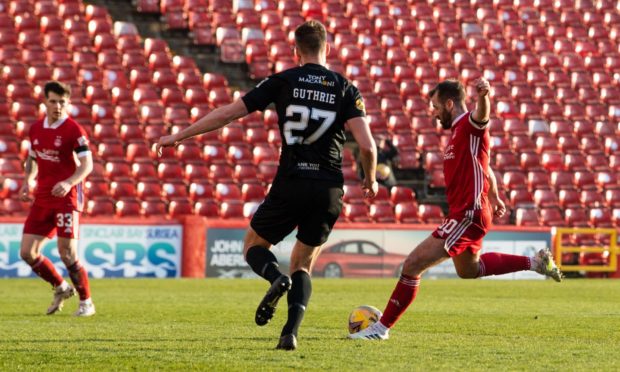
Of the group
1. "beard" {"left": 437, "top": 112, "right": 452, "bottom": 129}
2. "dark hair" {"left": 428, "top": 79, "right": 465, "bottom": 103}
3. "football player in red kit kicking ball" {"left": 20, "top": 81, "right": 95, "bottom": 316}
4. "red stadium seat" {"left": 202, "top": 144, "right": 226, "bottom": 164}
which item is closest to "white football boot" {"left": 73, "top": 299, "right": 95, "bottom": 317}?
"football player in red kit kicking ball" {"left": 20, "top": 81, "right": 95, "bottom": 316}

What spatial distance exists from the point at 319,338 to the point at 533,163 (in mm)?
19376

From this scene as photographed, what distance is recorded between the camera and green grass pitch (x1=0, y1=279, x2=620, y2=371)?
23.8ft

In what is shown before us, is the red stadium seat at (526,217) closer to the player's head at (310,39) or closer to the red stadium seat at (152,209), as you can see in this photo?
the red stadium seat at (152,209)

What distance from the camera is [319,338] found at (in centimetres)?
905

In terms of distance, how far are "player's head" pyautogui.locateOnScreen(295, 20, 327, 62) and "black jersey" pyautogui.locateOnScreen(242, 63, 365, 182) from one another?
0.09 m

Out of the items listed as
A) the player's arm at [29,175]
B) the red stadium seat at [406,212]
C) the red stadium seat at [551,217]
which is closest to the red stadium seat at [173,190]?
the red stadium seat at [406,212]

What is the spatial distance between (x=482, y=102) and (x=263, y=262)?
198cm

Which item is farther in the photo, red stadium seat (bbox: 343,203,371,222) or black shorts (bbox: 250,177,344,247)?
red stadium seat (bbox: 343,203,371,222)

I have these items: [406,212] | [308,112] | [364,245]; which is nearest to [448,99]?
[308,112]

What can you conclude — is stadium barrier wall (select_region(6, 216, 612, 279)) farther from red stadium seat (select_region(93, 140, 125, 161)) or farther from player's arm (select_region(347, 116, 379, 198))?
player's arm (select_region(347, 116, 379, 198))

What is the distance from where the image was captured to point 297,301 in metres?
7.81

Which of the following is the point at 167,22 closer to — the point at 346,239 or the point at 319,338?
the point at 346,239

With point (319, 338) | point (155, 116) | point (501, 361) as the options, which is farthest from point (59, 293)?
point (155, 116)

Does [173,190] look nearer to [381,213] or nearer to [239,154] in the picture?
[239,154]
